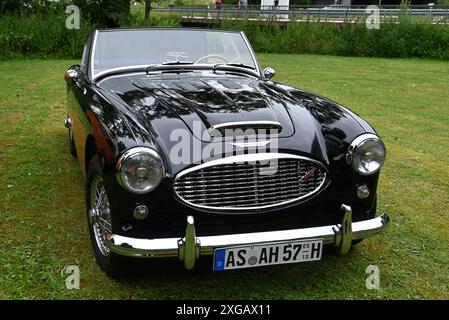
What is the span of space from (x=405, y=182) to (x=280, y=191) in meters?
2.74

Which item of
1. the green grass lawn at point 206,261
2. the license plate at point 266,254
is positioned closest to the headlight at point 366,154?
the license plate at point 266,254

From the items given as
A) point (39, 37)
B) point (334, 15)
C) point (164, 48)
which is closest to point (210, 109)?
point (164, 48)

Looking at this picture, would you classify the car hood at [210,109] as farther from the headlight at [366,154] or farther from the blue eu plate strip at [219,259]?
the blue eu plate strip at [219,259]

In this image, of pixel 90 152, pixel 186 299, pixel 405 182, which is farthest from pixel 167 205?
pixel 405 182

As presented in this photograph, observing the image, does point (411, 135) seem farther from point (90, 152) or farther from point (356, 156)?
point (90, 152)

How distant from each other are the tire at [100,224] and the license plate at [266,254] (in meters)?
0.66

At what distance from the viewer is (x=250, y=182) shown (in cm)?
273

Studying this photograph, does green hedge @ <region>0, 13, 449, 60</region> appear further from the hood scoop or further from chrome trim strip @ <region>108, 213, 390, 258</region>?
chrome trim strip @ <region>108, 213, 390, 258</region>

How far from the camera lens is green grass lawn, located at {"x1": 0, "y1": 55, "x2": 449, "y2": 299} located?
9.86ft

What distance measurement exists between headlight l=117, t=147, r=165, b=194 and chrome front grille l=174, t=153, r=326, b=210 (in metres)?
0.13

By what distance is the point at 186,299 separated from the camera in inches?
114

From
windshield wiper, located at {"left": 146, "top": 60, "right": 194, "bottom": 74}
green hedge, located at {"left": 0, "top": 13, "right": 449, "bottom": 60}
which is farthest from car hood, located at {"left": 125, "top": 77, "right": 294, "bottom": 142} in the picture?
green hedge, located at {"left": 0, "top": 13, "right": 449, "bottom": 60}

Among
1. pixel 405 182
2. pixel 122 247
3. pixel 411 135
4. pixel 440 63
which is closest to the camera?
pixel 122 247

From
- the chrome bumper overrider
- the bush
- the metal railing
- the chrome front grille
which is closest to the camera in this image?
the chrome bumper overrider
